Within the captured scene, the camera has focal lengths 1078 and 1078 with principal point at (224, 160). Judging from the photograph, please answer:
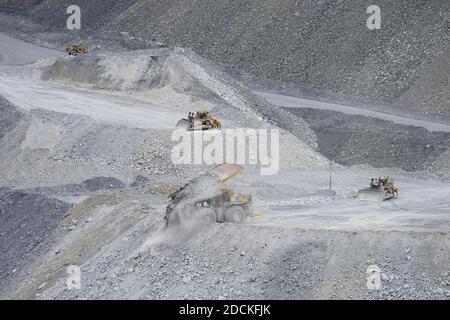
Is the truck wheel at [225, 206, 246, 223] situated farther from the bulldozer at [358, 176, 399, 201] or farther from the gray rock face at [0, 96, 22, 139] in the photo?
the gray rock face at [0, 96, 22, 139]

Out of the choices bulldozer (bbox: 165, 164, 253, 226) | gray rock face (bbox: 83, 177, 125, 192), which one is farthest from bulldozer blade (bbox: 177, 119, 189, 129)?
bulldozer (bbox: 165, 164, 253, 226)

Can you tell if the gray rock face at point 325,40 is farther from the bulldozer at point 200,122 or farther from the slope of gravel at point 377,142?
the bulldozer at point 200,122

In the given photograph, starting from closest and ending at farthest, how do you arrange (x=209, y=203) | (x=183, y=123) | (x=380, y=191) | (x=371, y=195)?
(x=209, y=203) → (x=380, y=191) → (x=371, y=195) → (x=183, y=123)

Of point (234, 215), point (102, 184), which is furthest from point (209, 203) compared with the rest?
point (102, 184)

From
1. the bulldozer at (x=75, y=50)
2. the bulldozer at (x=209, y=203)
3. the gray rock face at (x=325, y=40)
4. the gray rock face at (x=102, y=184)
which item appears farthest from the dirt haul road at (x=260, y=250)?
the bulldozer at (x=75, y=50)

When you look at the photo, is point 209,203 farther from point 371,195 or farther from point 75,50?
point 75,50
